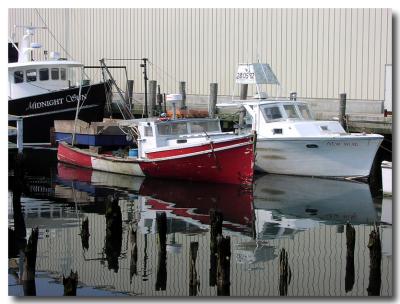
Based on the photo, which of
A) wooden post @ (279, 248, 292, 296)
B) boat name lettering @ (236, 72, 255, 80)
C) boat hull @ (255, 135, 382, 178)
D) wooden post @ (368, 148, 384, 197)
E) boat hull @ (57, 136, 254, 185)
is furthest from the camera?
boat name lettering @ (236, 72, 255, 80)

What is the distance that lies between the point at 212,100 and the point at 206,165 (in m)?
2.81

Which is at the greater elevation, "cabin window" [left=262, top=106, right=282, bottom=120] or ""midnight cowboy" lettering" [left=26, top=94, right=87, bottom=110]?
""midnight cowboy" lettering" [left=26, top=94, right=87, bottom=110]

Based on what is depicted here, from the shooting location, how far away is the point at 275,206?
13.5 metres

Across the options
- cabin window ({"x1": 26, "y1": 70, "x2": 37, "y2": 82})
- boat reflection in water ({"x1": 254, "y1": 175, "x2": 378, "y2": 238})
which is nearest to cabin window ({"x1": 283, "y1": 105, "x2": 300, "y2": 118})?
boat reflection in water ({"x1": 254, "y1": 175, "x2": 378, "y2": 238})

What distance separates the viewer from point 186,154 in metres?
15.4

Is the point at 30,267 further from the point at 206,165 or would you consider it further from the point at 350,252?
the point at 206,165

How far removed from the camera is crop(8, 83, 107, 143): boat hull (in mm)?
20219

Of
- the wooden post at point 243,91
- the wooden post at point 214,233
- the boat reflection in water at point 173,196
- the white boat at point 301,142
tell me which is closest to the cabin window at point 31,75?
the boat reflection in water at point 173,196

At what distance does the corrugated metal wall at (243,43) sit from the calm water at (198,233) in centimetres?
211

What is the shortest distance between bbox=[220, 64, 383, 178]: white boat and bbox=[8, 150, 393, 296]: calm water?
0.84 ft

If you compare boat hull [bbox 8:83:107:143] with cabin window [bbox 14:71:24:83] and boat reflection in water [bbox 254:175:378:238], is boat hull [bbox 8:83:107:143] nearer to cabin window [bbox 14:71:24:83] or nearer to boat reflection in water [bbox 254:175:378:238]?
cabin window [bbox 14:71:24:83]

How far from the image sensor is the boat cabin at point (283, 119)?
52.4 ft

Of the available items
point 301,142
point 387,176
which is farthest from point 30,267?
point 301,142

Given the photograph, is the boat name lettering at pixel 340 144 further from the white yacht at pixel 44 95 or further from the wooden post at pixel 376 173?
the white yacht at pixel 44 95
